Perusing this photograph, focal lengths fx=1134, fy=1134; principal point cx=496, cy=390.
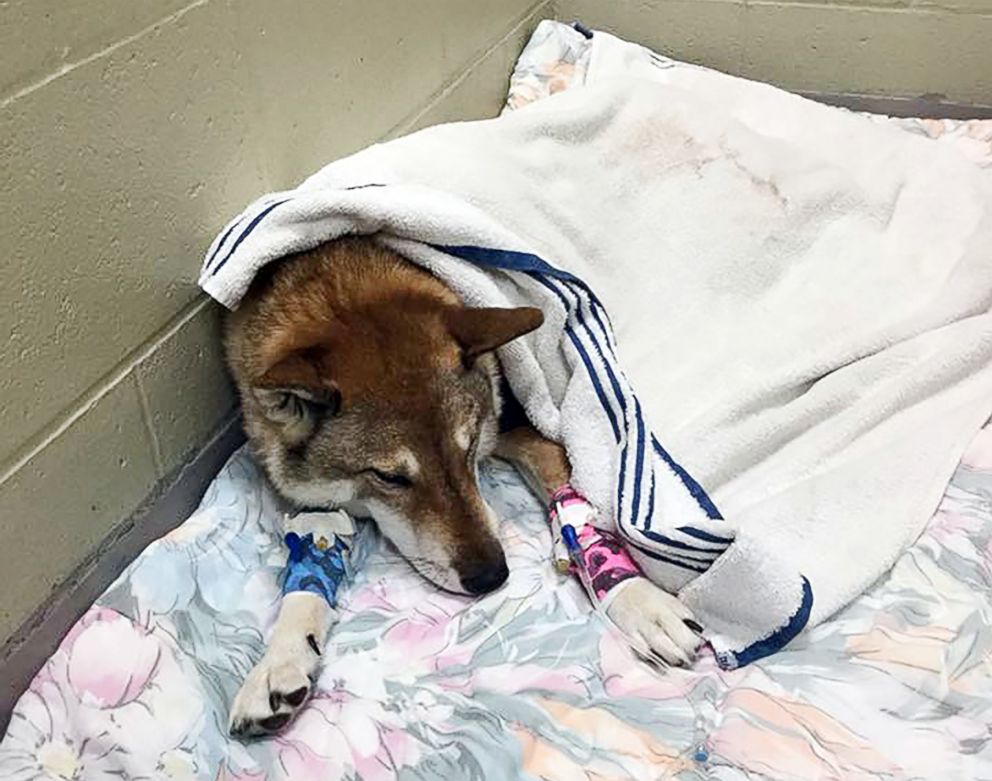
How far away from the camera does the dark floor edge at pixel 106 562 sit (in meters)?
1.52

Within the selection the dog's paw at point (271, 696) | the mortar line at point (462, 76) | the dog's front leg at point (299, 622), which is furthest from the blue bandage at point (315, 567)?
the mortar line at point (462, 76)

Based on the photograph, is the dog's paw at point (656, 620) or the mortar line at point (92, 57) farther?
the dog's paw at point (656, 620)

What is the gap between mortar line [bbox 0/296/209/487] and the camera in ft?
4.86

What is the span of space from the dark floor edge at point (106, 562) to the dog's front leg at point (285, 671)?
10.4 inches

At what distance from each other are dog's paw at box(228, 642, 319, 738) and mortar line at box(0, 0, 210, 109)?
2.57 ft

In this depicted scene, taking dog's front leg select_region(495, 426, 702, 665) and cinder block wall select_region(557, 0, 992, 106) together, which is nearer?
dog's front leg select_region(495, 426, 702, 665)

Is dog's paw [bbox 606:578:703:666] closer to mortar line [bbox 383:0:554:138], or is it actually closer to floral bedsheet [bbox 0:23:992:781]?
floral bedsheet [bbox 0:23:992:781]

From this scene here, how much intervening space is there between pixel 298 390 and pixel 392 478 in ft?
0.68

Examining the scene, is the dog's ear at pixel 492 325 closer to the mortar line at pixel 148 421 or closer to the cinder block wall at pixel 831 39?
the mortar line at pixel 148 421

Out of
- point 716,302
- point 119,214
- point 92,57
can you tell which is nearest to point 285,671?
point 119,214

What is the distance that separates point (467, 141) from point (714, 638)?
38.0 inches

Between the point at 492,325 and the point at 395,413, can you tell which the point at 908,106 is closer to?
the point at 492,325

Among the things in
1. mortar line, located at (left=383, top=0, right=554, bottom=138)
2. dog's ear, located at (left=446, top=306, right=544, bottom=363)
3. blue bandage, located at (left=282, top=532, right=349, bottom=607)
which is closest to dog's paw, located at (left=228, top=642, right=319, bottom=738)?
blue bandage, located at (left=282, top=532, right=349, bottom=607)

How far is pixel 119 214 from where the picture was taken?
1584mm
